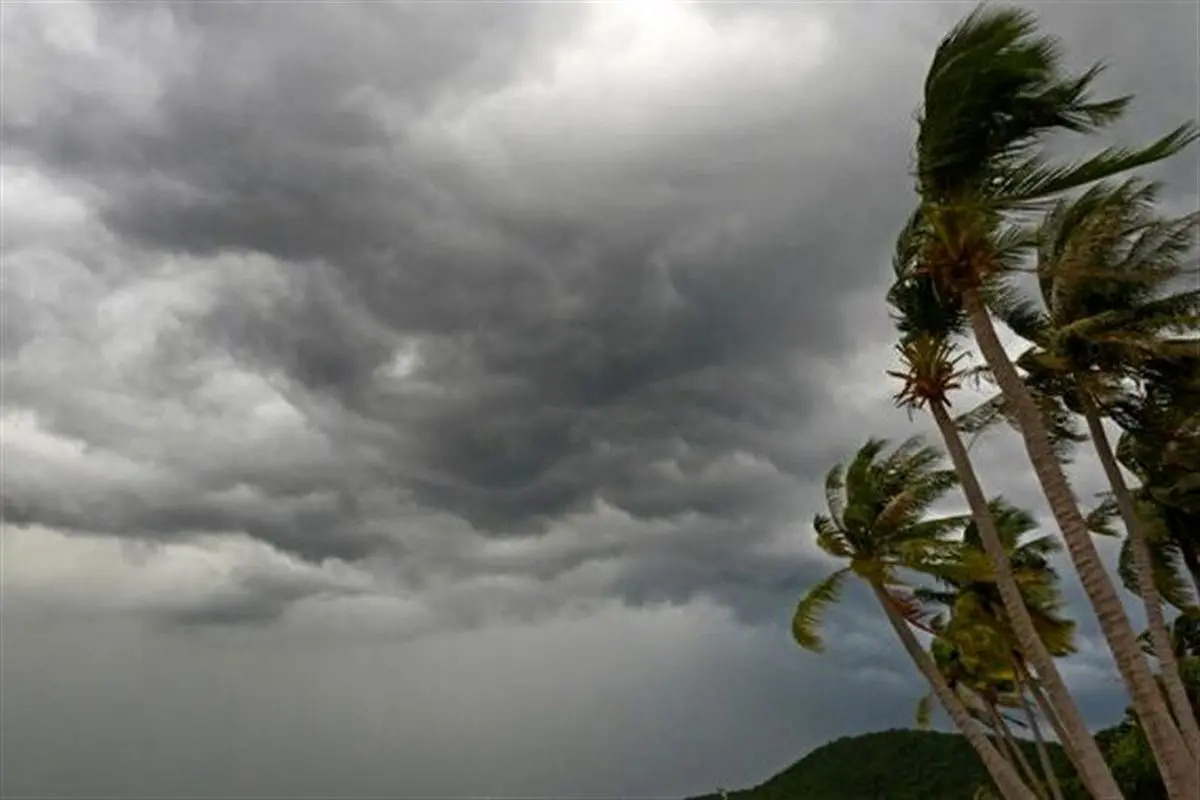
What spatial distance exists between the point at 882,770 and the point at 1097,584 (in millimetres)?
107375

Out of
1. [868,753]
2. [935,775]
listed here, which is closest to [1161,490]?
[935,775]

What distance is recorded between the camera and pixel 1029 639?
1645 centimetres

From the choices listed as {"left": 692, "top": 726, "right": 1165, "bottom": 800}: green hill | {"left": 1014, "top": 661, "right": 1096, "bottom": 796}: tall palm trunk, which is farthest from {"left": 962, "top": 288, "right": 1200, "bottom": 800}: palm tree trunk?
{"left": 692, "top": 726, "right": 1165, "bottom": 800}: green hill

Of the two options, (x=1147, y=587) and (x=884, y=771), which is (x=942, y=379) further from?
(x=884, y=771)

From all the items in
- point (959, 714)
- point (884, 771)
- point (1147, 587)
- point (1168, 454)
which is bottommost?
point (959, 714)

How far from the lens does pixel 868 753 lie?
122 m

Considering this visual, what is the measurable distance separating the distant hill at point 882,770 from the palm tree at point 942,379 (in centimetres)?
7748

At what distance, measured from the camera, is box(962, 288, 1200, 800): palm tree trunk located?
14031 mm

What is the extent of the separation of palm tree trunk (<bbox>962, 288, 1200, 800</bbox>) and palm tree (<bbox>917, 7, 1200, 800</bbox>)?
1cm

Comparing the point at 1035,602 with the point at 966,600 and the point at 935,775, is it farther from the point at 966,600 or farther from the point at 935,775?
the point at 935,775

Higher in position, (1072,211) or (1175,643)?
(1072,211)

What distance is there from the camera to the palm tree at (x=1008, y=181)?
14.1 m

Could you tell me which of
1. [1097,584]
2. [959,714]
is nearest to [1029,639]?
[1097,584]

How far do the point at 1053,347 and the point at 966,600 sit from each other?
15946mm
